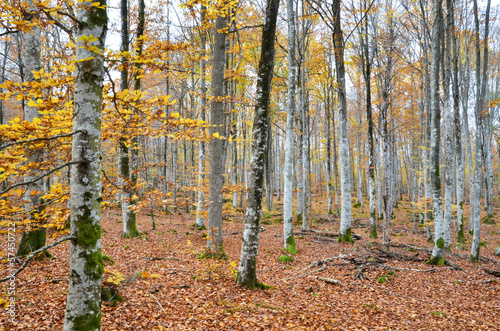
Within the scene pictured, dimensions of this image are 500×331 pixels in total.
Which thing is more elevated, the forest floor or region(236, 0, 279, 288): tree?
region(236, 0, 279, 288): tree

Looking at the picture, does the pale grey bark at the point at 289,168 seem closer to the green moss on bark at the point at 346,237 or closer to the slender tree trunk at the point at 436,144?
the green moss on bark at the point at 346,237

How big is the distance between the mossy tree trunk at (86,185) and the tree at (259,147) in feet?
11.1

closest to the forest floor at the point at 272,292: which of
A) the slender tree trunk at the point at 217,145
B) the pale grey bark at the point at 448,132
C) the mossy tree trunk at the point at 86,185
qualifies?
the mossy tree trunk at the point at 86,185

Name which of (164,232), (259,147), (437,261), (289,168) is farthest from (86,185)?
(437,261)

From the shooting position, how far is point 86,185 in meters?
2.41

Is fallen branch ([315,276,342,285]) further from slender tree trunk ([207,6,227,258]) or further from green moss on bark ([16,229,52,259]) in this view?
green moss on bark ([16,229,52,259])

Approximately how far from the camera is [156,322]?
4207 mm

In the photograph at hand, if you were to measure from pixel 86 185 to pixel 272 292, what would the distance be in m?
4.85

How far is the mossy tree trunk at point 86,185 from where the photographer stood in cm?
234

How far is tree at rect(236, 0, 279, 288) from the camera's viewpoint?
5.52 meters

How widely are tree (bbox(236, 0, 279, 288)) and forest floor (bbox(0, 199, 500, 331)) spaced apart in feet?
3.03

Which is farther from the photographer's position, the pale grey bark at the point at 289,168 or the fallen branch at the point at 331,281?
the pale grey bark at the point at 289,168

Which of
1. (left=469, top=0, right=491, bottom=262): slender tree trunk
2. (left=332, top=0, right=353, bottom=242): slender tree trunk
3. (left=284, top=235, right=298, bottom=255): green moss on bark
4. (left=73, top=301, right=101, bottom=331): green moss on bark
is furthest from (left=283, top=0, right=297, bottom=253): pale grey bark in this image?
(left=73, top=301, right=101, bottom=331): green moss on bark

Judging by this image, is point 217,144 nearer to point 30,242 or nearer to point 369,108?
point 30,242
